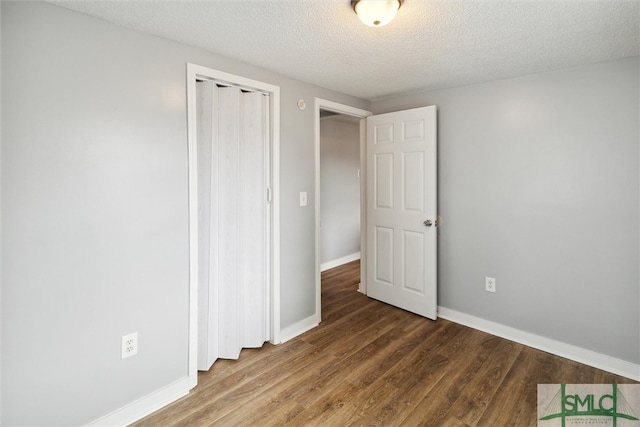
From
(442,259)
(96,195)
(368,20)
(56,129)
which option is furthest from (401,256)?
(56,129)

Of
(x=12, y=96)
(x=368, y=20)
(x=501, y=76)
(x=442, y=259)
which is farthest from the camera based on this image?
(x=442, y=259)

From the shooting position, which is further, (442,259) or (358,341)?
(442,259)

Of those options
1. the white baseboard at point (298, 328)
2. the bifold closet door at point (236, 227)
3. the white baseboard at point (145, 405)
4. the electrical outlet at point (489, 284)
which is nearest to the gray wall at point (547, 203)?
the electrical outlet at point (489, 284)

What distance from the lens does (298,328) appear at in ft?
9.28

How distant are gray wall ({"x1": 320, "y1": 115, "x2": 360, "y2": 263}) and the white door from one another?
1.38 meters

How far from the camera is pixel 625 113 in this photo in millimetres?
2154

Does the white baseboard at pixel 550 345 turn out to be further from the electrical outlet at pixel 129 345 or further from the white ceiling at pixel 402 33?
the electrical outlet at pixel 129 345

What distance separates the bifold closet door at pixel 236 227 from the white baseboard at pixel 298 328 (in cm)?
19

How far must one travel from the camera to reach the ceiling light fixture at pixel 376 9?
1451mm

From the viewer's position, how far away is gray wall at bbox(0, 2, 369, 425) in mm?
1455

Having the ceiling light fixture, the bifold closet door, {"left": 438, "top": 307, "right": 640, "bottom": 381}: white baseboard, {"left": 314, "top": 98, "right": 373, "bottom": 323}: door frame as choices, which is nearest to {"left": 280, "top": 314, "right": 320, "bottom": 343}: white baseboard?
{"left": 314, "top": 98, "right": 373, "bottom": 323}: door frame

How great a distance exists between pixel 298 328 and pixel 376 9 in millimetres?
2439

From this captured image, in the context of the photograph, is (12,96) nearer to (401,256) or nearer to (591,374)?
(401,256)

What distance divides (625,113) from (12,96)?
3.54 m
